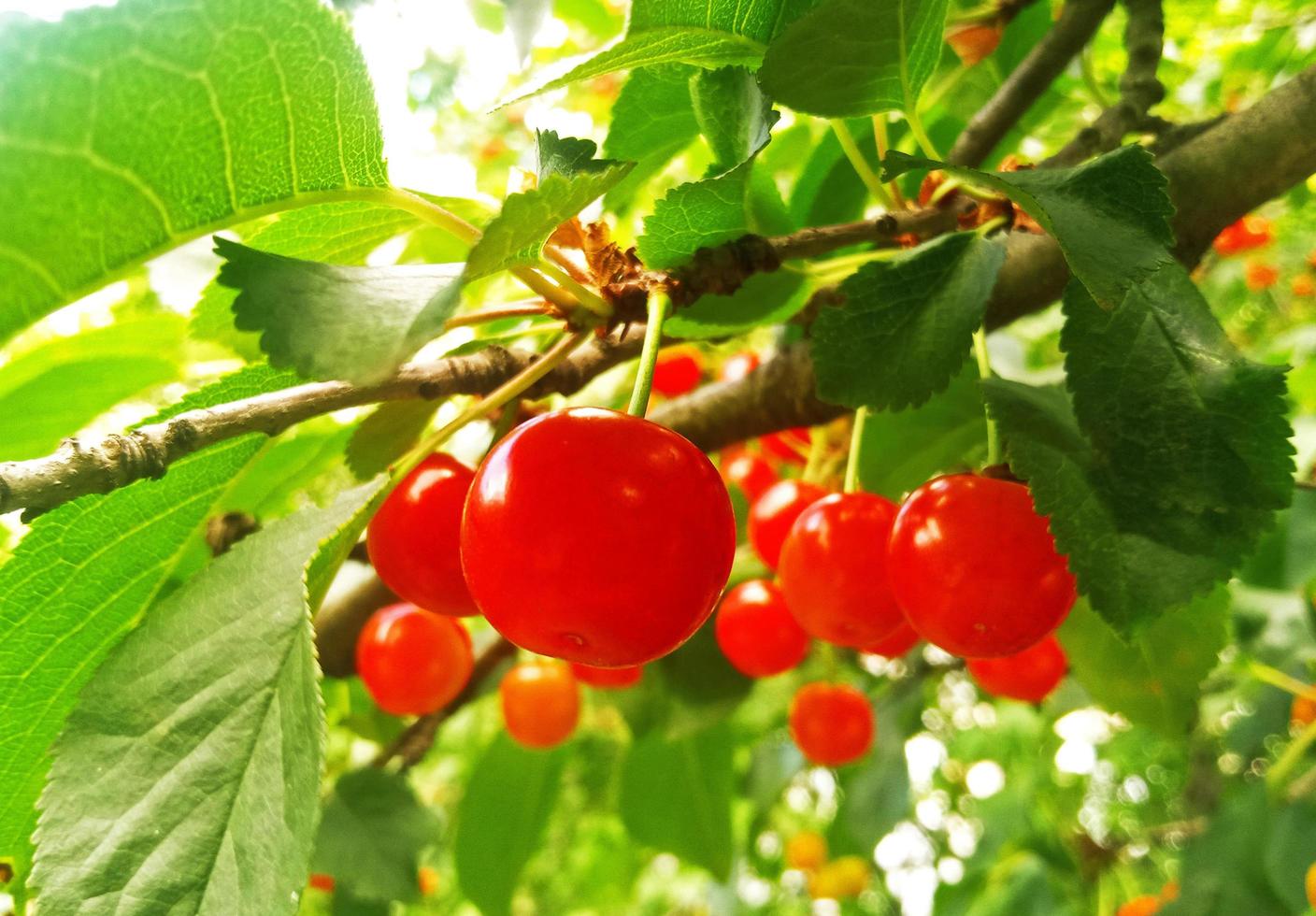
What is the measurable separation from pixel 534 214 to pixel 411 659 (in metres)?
0.81

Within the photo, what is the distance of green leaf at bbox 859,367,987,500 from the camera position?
1.15 m

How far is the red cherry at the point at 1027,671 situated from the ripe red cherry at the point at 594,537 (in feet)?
2.49

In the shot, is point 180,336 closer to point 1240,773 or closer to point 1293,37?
point 1293,37

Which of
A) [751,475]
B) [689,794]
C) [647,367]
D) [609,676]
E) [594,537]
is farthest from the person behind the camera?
[689,794]

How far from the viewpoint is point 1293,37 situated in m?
2.11

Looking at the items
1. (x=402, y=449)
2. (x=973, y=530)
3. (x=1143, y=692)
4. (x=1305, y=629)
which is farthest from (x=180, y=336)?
(x=1305, y=629)

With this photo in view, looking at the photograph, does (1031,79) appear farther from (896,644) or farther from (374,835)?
(374,835)

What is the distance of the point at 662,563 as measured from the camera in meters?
0.56

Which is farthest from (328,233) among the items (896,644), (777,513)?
(896,644)

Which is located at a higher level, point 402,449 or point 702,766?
point 402,449

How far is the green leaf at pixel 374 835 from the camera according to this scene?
4.39 ft

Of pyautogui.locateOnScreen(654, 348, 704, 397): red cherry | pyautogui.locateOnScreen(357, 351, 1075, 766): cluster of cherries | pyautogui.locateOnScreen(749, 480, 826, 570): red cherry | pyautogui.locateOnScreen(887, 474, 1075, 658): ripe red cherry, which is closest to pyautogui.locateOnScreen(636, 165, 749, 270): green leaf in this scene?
pyautogui.locateOnScreen(357, 351, 1075, 766): cluster of cherries

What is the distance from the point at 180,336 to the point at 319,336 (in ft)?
2.94

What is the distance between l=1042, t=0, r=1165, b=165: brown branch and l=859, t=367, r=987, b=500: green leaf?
0.30 m
